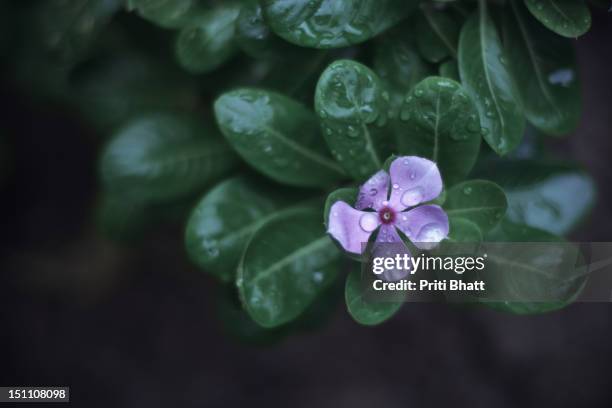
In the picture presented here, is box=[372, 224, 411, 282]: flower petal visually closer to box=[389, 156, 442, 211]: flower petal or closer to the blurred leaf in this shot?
box=[389, 156, 442, 211]: flower petal

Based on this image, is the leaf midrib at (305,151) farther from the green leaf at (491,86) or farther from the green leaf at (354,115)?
the green leaf at (491,86)

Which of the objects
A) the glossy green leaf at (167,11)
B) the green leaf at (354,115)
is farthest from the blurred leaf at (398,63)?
the glossy green leaf at (167,11)

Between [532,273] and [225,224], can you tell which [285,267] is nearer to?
[225,224]

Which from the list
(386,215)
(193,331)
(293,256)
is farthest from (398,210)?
(193,331)

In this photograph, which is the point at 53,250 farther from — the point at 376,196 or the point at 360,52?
the point at 376,196

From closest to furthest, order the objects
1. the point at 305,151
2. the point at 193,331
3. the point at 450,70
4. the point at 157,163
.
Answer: the point at 450,70 → the point at 305,151 → the point at 157,163 → the point at 193,331

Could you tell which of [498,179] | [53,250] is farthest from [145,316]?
[498,179]
